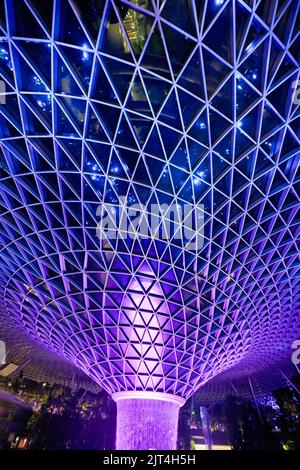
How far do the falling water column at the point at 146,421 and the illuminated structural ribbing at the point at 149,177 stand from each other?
219 mm

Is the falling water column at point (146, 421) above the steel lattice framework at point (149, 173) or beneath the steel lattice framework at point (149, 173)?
beneath

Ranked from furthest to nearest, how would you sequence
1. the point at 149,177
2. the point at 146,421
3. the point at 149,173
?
the point at 146,421
the point at 149,177
the point at 149,173

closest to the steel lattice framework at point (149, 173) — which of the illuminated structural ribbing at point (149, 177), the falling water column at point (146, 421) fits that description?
the illuminated structural ribbing at point (149, 177)

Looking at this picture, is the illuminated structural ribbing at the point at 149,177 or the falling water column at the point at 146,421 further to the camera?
the falling water column at the point at 146,421

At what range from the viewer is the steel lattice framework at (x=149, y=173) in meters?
12.7

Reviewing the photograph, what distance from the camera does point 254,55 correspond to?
14.1m

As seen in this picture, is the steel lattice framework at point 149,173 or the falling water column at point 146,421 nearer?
the steel lattice framework at point 149,173

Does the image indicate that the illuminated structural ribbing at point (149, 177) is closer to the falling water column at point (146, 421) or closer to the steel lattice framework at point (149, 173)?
the steel lattice framework at point (149, 173)

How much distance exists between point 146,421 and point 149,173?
25.4 m

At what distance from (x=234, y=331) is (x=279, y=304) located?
6.53 m

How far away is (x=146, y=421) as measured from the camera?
2648cm

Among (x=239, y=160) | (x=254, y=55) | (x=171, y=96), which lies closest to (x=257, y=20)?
(x=254, y=55)

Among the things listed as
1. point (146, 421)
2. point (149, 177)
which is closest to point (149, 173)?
point (149, 177)

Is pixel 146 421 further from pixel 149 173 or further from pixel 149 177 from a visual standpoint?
pixel 149 173
